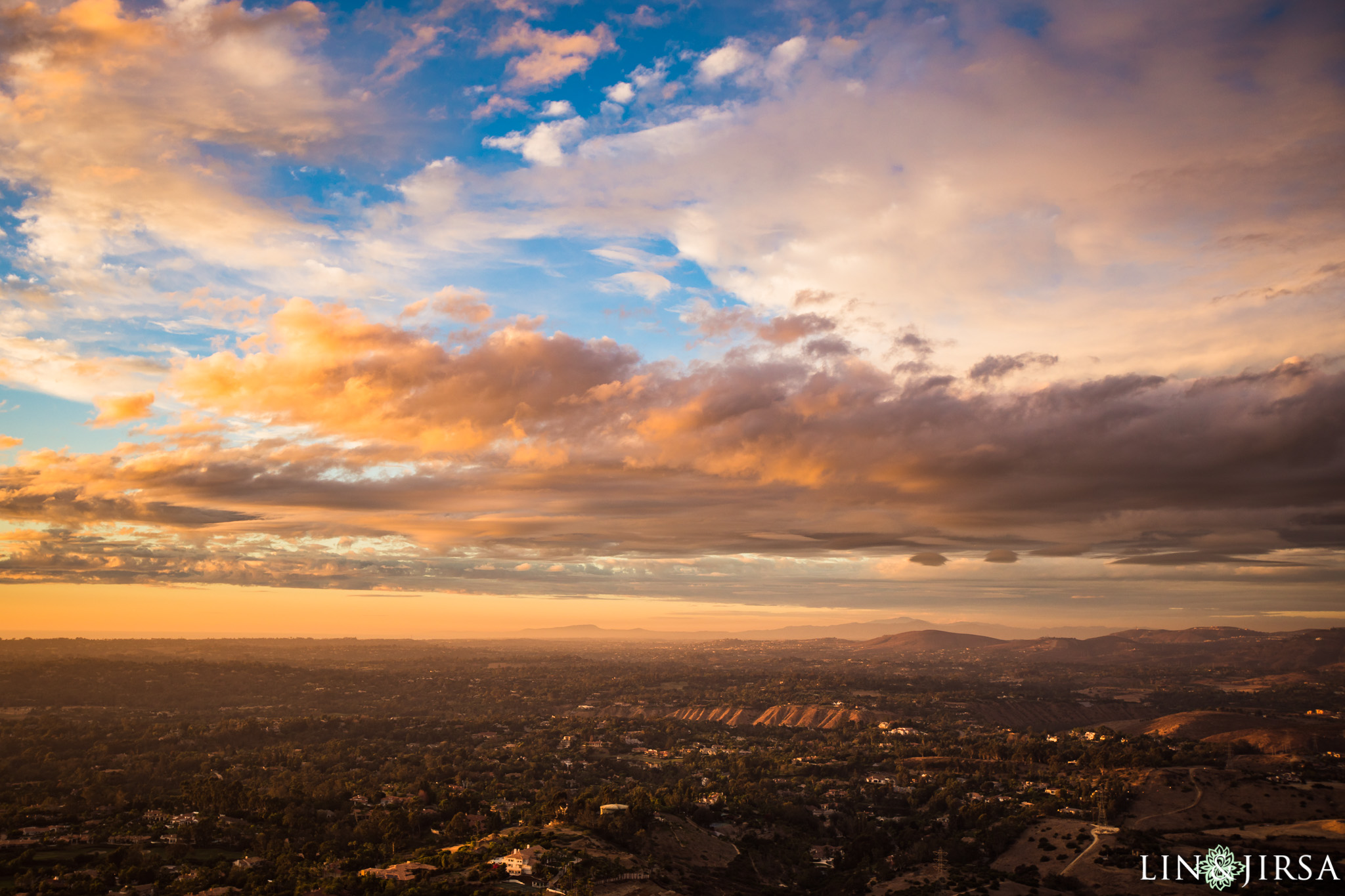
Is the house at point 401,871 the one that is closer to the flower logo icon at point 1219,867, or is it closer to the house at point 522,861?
the house at point 522,861

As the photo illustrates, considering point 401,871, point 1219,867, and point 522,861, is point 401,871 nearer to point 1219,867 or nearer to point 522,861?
point 522,861

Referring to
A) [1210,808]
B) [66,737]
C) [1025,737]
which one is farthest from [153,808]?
[1025,737]

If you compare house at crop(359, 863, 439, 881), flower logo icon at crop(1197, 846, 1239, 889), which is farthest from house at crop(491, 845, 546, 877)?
flower logo icon at crop(1197, 846, 1239, 889)

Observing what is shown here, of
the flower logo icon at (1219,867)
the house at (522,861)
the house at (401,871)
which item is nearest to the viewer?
the house at (401,871)

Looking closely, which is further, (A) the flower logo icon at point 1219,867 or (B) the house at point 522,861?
(A) the flower logo icon at point 1219,867

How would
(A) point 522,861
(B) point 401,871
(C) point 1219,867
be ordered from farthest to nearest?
1. (C) point 1219,867
2. (B) point 401,871
3. (A) point 522,861

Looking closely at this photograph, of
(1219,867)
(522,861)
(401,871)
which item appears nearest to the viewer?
(522,861)

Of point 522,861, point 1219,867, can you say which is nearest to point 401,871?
point 522,861

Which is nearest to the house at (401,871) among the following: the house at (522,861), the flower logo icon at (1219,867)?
the house at (522,861)
